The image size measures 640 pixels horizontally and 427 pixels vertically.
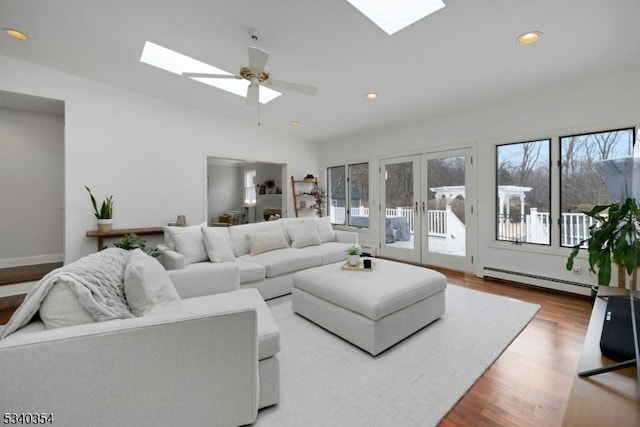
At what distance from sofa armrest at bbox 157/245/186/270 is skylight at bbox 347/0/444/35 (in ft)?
9.22

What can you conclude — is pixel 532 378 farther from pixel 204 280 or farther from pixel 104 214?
pixel 104 214

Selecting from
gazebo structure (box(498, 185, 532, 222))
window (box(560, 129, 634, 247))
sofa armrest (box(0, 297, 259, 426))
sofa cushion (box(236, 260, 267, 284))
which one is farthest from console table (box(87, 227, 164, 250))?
window (box(560, 129, 634, 247))

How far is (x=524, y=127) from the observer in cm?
362

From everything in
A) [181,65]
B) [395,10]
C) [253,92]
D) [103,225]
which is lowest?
[103,225]

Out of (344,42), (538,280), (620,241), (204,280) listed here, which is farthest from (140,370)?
(538,280)

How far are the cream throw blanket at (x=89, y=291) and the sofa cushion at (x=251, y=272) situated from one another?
58.3 inches

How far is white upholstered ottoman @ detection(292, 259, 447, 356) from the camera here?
6.52 ft

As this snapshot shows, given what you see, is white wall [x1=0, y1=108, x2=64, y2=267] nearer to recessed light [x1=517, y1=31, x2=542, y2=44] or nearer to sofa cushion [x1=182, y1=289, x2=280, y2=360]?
sofa cushion [x1=182, y1=289, x2=280, y2=360]

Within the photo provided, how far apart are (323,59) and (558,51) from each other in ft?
7.43

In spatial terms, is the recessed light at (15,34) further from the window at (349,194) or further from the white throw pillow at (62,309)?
the window at (349,194)

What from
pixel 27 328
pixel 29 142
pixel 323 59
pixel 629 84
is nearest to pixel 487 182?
pixel 629 84

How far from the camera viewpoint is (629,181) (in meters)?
1.61

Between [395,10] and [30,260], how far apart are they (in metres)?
6.12

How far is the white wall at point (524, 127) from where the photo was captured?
9.87 ft
